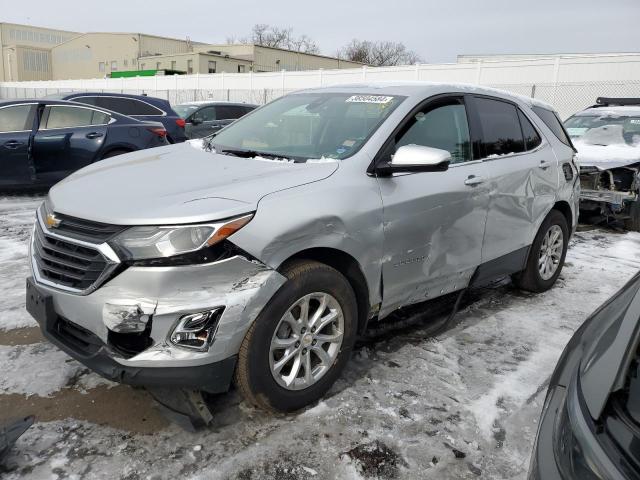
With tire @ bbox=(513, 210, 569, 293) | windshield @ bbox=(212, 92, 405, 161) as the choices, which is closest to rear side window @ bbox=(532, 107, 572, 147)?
tire @ bbox=(513, 210, 569, 293)

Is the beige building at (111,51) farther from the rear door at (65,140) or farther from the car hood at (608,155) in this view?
the car hood at (608,155)

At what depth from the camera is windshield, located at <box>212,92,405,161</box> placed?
3.20m

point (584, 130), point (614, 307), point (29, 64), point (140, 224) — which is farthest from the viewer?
point (29, 64)

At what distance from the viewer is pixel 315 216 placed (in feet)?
8.62

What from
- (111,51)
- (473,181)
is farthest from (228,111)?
(111,51)

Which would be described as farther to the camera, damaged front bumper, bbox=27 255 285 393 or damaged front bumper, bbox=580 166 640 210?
damaged front bumper, bbox=580 166 640 210

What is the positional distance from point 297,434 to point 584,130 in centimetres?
839

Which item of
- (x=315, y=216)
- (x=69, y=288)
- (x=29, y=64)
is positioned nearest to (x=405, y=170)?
(x=315, y=216)

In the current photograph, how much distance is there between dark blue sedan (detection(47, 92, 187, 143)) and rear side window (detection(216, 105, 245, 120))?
2.89 metres

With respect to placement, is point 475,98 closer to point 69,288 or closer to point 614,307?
point 614,307

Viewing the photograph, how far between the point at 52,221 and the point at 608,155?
303 inches

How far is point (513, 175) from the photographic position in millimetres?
4059

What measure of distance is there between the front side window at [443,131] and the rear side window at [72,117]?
6172 mm

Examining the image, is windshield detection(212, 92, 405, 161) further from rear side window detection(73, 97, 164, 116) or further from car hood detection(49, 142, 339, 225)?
rear side window detection(73, 97, 164, 116)
